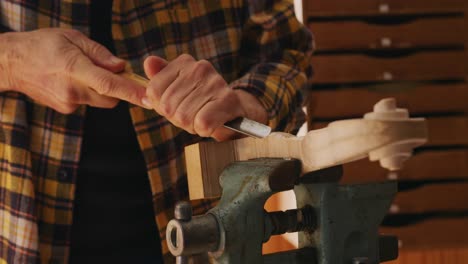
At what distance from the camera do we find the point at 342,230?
0.64m

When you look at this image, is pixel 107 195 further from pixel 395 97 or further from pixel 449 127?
pixel 449 127

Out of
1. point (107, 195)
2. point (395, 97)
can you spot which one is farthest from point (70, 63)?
point (395, 97)

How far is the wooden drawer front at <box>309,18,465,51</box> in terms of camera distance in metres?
2.95

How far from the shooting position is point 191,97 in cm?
80

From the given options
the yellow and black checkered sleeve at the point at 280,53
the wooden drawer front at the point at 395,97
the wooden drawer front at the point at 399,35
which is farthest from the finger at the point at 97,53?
the wooden drawer front at the point at 399,35

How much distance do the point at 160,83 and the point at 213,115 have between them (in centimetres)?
7

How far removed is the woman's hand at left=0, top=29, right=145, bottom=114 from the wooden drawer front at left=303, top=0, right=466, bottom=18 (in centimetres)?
209

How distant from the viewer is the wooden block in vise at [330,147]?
1.75 feet

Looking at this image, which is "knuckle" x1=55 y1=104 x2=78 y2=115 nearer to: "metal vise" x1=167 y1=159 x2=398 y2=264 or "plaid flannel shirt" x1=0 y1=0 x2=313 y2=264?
"plaid flannel shirt" x1=0 y1=0 x2=313 y2=264

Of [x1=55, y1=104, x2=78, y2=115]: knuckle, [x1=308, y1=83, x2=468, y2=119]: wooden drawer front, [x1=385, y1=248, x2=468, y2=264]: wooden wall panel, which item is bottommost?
[x1=385, y1=248, x2=468, y2=264]: wooden wall panel

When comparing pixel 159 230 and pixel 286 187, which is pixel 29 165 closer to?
pixel 159 230

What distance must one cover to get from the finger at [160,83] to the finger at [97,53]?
0.07 metres

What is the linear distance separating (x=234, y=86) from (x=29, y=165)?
0.34 metres

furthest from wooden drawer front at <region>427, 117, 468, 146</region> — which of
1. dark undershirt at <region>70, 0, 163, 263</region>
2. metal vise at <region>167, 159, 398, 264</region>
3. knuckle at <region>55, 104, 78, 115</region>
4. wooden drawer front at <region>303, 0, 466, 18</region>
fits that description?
metal vise at <region>167, 159, 398, 264</region>
